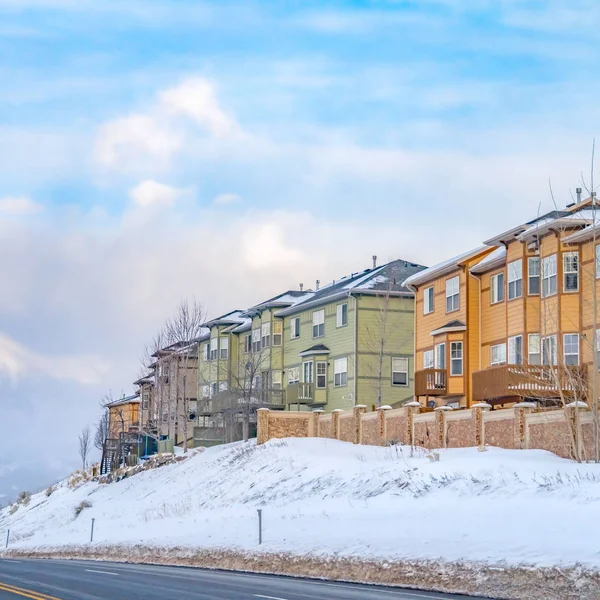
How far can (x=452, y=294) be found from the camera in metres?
51.9

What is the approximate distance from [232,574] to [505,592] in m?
8.91

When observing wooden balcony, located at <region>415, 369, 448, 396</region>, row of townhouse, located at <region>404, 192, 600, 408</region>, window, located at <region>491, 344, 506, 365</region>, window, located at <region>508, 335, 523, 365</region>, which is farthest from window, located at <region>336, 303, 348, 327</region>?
window, located at <region>508, 335, 523, 365</region>

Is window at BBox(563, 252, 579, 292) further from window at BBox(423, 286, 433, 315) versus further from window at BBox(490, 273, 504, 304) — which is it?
window at BBox(423, 286, 433, 315)

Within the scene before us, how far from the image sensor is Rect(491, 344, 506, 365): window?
47250 mm

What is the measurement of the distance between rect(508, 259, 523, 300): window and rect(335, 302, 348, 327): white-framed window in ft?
60.2

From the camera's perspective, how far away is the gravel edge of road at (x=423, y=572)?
18.2 metres

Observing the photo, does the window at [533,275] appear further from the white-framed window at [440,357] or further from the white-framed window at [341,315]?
the white-framed window at [341,315]

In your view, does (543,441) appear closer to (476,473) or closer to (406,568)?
(476,473)

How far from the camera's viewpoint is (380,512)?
2930 cm

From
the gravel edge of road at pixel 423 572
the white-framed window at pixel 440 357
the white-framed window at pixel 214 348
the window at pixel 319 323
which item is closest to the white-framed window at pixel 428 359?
the white-framed window at pixel 440 357

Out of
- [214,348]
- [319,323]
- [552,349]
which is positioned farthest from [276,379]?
[552,349]

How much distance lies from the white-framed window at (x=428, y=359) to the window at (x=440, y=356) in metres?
1.04

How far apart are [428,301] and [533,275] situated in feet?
37.0

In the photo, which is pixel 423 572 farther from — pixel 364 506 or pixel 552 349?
pixel 552 349
